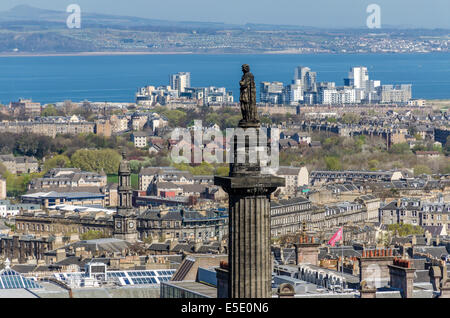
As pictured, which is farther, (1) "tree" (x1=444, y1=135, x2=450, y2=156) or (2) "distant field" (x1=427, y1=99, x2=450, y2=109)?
(2) "distant field" (x1=427, y1=99, x2=450, y2=109)

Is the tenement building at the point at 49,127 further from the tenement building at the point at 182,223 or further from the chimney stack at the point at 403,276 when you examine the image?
the chimney stack at the point at 403,276

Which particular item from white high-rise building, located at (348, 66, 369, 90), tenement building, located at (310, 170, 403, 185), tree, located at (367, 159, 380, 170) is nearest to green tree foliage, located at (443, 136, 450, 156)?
tree, located at (367, 159, 380, 170)

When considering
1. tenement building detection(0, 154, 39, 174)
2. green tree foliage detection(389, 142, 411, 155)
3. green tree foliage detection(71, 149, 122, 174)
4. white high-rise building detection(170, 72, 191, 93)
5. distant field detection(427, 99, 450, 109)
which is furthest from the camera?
white high-rise building detection(170, 72, 191, 93)

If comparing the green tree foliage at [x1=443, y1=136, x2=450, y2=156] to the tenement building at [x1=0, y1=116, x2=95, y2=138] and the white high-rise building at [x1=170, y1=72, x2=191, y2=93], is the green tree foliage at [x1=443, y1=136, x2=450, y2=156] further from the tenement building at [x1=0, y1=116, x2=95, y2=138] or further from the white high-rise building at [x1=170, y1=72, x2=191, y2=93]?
the white high-rise building at [x1=170, y1=72, x2=191, y2=93]

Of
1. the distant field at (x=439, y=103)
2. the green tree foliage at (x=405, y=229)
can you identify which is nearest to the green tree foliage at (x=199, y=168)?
the green tree foliage at (x=405, y=229)

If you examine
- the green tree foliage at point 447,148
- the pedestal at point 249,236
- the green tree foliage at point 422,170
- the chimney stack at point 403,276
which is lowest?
the green tree foliage at point 447,148

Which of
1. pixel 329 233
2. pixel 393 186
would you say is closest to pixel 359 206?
pixel 393 186
